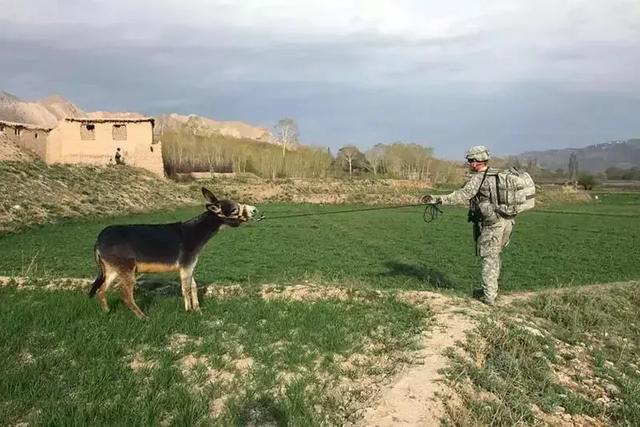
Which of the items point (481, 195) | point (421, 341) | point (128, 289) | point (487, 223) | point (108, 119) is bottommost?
point (421, 341)

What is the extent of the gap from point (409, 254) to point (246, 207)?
14.5 m

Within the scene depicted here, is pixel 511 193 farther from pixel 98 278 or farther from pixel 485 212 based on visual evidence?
pixel 98 278

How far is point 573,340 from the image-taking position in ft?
28.2

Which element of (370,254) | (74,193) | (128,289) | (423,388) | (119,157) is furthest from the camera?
(119,157)

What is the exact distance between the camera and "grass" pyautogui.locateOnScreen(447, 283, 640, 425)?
6.36 metres

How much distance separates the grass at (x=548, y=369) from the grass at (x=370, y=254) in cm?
320

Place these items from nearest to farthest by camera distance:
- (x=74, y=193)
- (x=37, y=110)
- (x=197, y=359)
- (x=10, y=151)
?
(x=197, y=359) → (x=74, y=193) → (x=10, y=151) → (x=37, y=110)

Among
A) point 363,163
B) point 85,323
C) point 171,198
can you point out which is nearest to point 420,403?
point 85,323

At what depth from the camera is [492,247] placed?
31.6ft

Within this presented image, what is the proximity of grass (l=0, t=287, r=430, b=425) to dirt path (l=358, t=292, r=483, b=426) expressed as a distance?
0.29 m

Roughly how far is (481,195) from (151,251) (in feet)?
18.1

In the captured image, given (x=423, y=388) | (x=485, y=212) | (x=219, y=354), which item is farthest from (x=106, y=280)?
(x=485, y=212)

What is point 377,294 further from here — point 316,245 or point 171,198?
point 171,198

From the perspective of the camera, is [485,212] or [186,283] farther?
[485,212]
